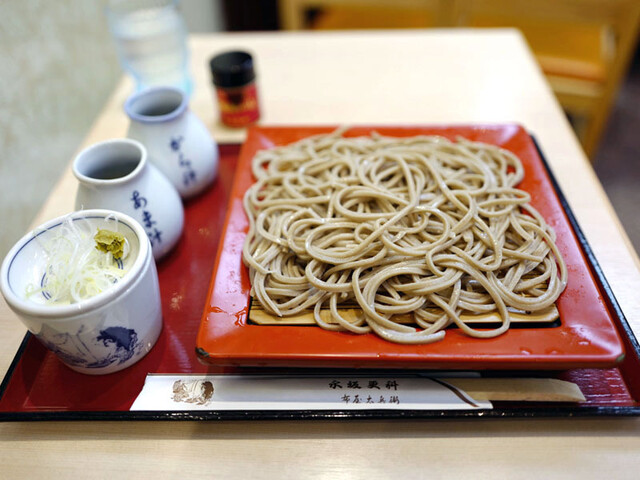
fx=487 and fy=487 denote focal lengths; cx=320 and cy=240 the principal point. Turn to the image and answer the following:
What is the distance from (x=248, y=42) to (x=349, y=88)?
1.66ft

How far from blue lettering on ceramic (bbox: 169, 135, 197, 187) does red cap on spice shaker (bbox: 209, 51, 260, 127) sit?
0.32 metres

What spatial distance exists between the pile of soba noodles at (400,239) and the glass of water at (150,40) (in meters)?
0.62

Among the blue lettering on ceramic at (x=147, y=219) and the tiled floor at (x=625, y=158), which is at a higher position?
the blue lettering on ceramic at (x=147, y=219)

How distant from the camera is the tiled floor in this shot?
2.29m

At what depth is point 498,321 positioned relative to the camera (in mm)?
812

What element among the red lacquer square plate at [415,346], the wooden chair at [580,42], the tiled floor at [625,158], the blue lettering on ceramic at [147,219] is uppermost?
the blue lettering on ceramic at [147,219]

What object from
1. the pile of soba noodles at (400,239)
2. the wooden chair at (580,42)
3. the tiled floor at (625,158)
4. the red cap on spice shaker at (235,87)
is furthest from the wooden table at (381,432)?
the tiled floor at (625,158)

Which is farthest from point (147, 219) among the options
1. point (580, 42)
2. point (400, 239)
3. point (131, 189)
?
point (580, 42)

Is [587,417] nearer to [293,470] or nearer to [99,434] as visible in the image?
[293,470]

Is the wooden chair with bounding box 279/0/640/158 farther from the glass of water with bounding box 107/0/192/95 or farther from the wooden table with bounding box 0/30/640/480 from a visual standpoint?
the glass of water with bounding box 107/0/192/95

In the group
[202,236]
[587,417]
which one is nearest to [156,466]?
[202,236]

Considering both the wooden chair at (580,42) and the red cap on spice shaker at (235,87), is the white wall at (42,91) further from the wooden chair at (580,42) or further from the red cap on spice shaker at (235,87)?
the wooden chair at (580,42)

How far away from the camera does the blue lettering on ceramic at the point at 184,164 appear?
1072 millimetres

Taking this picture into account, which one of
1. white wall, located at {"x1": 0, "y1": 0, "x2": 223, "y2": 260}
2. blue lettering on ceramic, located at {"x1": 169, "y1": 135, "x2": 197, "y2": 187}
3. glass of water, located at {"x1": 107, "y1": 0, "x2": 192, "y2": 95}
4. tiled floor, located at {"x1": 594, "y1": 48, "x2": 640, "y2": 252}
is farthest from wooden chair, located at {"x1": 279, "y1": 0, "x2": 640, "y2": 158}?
blue lettering on ceramic, located at {"x1": 169, "y1": 135, "x2": 197, "y2": 187}
